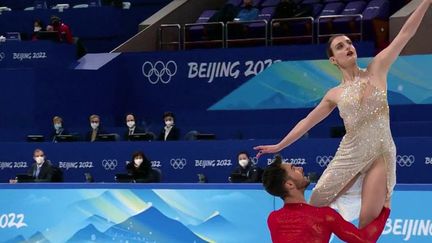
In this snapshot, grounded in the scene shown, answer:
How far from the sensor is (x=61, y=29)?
1686 cm

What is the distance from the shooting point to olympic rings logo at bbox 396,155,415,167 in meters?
11.9

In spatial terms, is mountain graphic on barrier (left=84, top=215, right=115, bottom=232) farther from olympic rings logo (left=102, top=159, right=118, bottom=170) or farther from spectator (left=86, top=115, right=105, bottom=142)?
spectator (left=86, top=115, right=105, bottom=142)

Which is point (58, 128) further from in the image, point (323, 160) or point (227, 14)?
point (323, 160)

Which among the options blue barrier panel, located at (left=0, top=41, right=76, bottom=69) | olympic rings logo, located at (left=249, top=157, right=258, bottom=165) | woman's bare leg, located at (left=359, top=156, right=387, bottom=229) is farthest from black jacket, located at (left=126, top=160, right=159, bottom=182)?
woman's bare leg, located at (left=359, top=156, right=387, bottom=229)

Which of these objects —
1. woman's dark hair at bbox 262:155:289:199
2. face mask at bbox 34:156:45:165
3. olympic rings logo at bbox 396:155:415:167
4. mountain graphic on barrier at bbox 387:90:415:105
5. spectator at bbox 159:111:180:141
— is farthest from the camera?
mountain graphic on barrier at bbox 387:90:415:105

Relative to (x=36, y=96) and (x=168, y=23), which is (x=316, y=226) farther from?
(x=168, y=23)

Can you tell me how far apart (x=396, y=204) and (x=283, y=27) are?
8784 millimetres

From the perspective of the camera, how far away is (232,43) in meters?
16.7

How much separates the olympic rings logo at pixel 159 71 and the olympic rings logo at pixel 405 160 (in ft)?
18.8

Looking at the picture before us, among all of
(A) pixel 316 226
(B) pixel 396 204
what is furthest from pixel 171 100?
(A) pixel 316 226

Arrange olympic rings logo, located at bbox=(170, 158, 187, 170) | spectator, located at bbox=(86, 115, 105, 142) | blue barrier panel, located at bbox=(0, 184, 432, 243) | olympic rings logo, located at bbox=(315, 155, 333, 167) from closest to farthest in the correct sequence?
blue barrier panel, located at bbox=(0, 184, 432, 243) → olympic rings logo, located at bbox=(315, 155, 333, 167) → olympic rings logo, located at bbox=(170, 158, 187, 170) → spectator, located at bbox=(86, 115, 105, 142)

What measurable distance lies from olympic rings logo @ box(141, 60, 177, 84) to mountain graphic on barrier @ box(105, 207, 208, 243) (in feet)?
26.1

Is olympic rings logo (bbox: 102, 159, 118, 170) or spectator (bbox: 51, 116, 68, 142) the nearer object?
olympic rings logo (bbox: 102, 159, 118, 170)

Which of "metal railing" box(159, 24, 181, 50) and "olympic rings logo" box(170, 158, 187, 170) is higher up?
"metal railing" box(159, 24, 181, 50)
